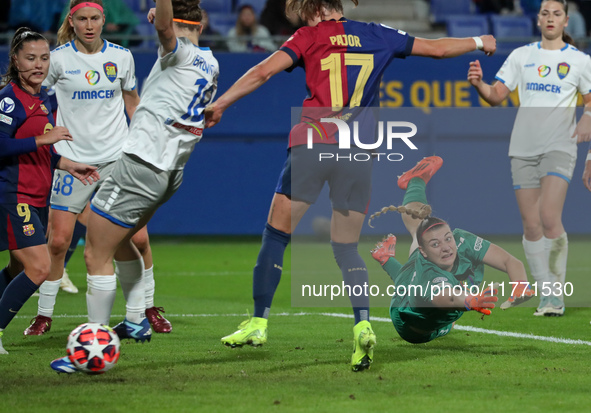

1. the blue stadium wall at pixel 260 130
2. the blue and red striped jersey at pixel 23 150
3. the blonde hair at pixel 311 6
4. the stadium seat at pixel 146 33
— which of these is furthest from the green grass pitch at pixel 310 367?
the stadium seat at pixel 146 33

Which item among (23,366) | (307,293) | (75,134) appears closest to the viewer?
(23,366)

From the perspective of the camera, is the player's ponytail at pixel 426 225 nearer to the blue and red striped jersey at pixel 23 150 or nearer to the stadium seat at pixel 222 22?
the blue and red striped jersey at pixel 23 150

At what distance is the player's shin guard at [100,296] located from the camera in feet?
15.3

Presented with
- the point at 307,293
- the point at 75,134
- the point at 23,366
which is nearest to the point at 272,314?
the point at 307,293

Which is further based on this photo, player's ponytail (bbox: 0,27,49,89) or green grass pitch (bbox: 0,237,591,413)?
player's ponytail (bbox: 0,27,49,89)

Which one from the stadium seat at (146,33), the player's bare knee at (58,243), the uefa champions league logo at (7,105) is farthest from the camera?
the stadium seat at (146,33)

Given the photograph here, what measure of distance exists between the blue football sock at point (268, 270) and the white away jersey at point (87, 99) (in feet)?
5.63

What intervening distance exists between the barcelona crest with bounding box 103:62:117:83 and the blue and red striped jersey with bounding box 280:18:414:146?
1789 mm

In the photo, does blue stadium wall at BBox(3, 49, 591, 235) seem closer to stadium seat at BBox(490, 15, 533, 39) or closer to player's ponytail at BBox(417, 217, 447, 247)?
stadium seat at BBox(490, 15, 533, 39)

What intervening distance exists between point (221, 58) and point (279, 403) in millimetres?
10051

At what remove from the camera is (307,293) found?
836cm

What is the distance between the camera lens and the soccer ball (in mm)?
4293

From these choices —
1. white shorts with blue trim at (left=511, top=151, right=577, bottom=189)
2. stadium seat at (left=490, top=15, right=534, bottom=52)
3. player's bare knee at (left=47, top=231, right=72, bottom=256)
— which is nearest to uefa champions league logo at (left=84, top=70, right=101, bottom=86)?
player's bare knee at (left=47, top=231, right=72, bottom=256)

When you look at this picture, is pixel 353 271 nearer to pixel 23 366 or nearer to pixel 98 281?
pixel 98 281
